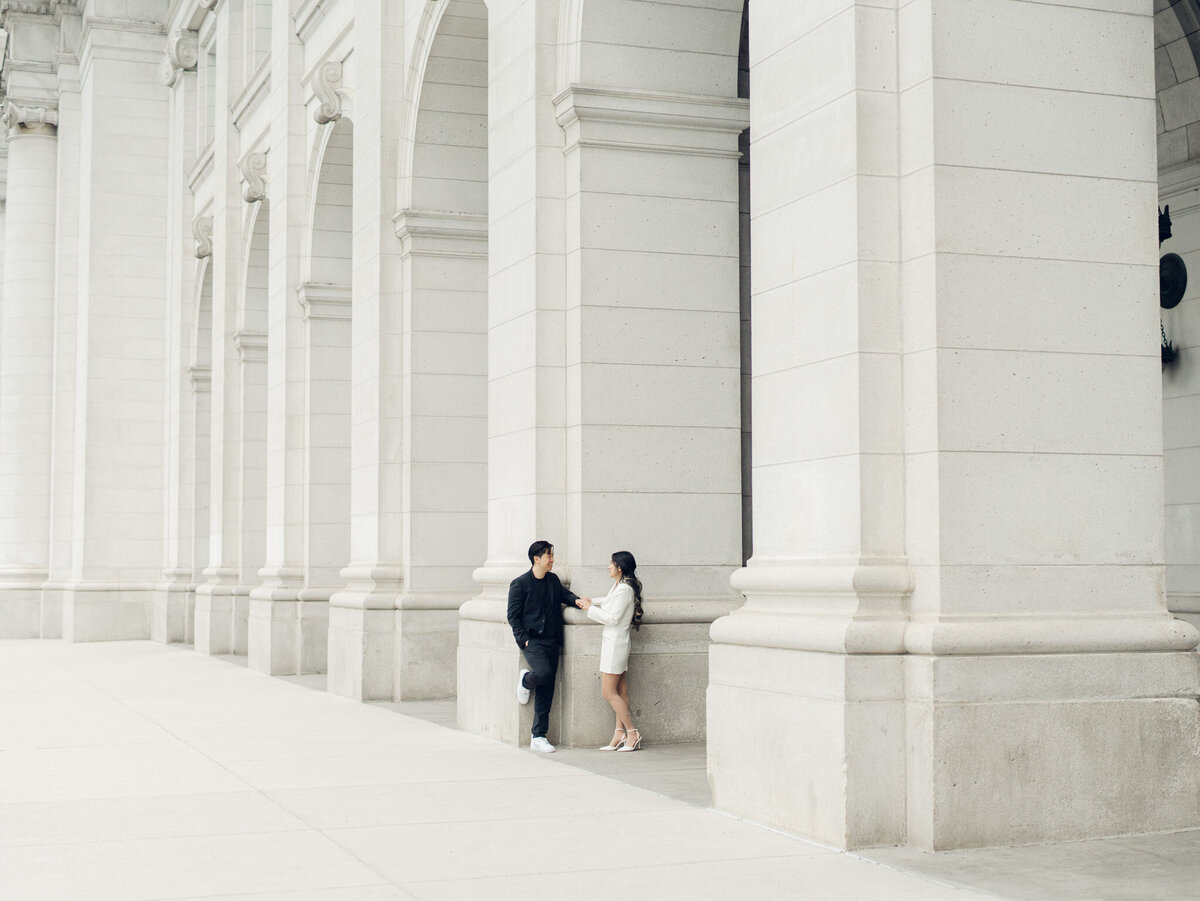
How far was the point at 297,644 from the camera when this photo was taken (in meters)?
23.6

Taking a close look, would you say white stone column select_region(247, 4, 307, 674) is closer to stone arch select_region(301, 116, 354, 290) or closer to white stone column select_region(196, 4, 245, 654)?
stone arch select_region(301, 116, 354, 290)

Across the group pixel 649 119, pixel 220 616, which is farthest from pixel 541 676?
pixel 220 616

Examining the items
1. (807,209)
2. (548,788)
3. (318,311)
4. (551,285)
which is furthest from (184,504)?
(807,209)

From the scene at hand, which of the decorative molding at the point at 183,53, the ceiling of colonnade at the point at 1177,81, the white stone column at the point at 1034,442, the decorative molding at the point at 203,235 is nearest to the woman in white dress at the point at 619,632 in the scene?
the white stone column at the point at 1034,442

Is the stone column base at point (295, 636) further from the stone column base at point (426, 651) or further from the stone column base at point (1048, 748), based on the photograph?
the stone column base at point (1048, 748)

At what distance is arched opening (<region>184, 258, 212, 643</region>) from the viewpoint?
112 ft

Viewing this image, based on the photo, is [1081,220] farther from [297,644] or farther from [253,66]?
[253,66]

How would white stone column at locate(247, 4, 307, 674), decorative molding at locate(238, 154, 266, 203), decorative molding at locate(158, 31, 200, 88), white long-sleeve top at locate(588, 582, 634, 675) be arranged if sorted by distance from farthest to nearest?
decorative molding at locate(158, 31, 200, 88) → decorative molding at locate(238, 154, 266, 203) → white stone column at locate(247, 4, 307, 674) → white long-sleeve top at locate(588, 582, 634, 675)

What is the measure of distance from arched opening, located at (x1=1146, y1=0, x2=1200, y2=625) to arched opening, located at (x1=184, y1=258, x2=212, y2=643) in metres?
22.5

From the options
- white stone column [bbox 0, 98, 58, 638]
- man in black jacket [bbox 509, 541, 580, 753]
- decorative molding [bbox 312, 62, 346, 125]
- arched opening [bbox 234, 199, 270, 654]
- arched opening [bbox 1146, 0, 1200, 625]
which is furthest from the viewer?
white stone column [bbox 0, 98, 58, 638]

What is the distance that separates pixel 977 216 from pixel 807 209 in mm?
1168

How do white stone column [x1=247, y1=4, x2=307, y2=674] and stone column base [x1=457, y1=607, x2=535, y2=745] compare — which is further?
white stone column [x1=247, y1=4, x2=307, y2=674]

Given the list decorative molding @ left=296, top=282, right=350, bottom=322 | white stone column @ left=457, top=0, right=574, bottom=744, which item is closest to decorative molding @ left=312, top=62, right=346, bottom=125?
decorative molding @ left=296, top=282, right=350, bottom=322

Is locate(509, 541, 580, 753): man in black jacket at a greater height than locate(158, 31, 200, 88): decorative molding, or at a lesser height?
lesser
